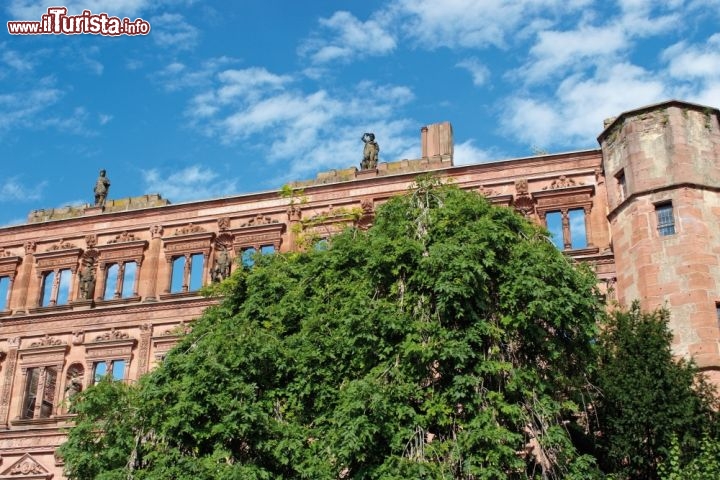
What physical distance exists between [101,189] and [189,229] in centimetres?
491

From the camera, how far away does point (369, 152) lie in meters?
33.1

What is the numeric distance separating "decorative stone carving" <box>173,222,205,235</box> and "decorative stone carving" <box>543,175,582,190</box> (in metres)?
12.5

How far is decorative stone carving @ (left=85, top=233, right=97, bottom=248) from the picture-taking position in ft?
113

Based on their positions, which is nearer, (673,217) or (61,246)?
(673,217)

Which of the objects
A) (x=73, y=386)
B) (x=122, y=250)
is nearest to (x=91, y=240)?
(x=122, y=250)

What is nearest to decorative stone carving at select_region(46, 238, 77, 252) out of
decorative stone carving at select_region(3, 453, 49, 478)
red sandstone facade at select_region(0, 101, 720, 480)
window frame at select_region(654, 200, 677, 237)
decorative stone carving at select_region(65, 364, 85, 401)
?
red sandstone facade at select_region(0, 101, 720, 480)

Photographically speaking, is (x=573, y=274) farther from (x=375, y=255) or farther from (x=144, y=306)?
(x=144, y=306)

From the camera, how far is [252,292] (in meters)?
22.6

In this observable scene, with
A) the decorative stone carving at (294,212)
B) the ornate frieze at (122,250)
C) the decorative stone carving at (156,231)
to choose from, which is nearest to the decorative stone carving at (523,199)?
the decorative stone carving at (294,212)

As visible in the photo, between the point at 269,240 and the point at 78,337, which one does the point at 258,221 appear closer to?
the point at 269,240

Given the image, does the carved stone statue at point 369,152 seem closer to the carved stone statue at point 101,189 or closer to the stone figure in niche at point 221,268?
the stone figure in niche at point 221,268

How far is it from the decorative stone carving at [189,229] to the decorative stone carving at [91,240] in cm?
332

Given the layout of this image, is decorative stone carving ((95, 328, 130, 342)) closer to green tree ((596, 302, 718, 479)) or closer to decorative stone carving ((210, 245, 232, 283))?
decorative stone carving ((210, 245, 232, 283))

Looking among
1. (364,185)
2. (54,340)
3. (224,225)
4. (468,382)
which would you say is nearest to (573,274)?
(468,382)
